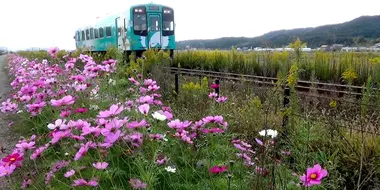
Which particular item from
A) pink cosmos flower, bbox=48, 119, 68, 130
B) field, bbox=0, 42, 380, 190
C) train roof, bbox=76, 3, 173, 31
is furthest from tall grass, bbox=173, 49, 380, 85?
pink cosmos flower, bbox=48, 119, 68, 130

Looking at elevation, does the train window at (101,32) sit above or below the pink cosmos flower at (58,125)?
above

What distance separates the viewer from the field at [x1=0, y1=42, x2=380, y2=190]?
1886 millimetres

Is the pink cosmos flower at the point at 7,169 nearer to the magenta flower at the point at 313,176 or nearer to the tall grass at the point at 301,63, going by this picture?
the magenta flower at the point at 313,176

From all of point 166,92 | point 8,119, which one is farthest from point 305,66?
point 8,119

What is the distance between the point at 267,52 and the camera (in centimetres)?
1186

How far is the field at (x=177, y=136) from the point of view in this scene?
6.19 feet

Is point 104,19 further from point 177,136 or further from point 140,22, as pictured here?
point 177,136

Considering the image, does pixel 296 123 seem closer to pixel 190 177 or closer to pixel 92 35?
pixel 190 177

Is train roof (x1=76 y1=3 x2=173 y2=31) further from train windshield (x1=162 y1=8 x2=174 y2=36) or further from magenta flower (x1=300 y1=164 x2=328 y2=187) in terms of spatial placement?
magenta flower (x1=300 y1=164 x2=328 y2=187)

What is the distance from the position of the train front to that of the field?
25.1ft

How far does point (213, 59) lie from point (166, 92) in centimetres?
694

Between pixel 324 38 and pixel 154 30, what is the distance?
7886mm

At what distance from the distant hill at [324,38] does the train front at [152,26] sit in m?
1.66

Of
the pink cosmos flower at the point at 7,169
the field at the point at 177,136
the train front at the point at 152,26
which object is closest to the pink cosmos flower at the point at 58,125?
the field at the point at 177,136
